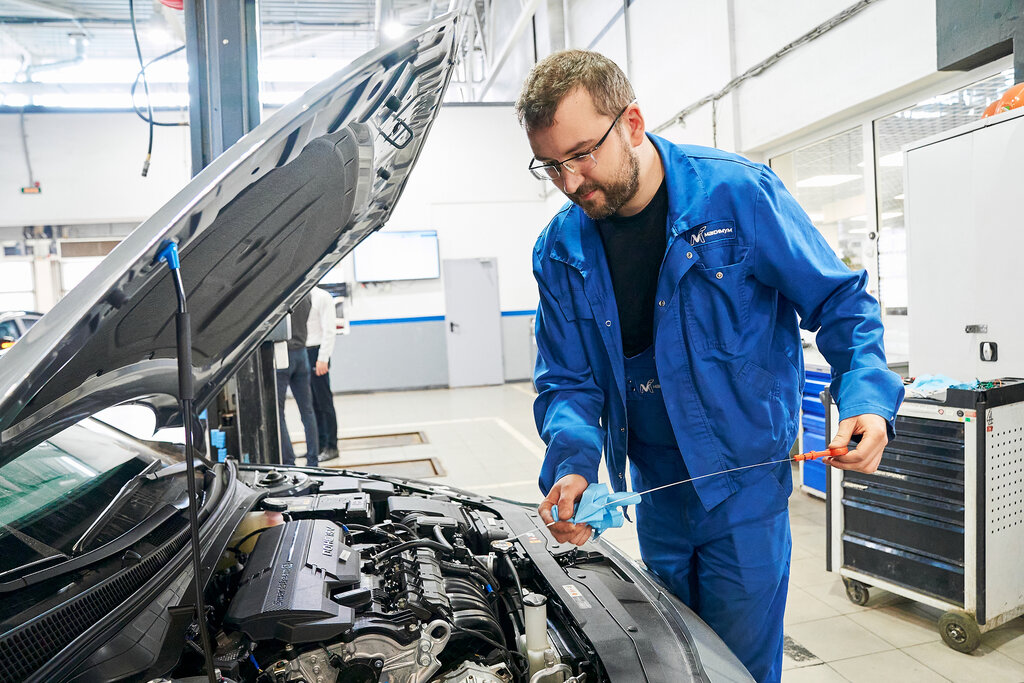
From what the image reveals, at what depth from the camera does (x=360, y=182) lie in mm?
1305

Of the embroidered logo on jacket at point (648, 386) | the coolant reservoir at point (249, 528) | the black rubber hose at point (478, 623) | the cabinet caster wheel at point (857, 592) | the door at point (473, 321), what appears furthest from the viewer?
the door at point (473, 321)

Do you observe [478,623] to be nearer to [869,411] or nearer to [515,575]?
[515,575]

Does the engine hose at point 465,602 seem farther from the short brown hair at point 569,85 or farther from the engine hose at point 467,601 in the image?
the short brown hair at point 569,85

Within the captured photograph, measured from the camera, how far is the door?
943 cm

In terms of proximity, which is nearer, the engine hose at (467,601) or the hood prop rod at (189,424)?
the hood prop rod at (189,424)

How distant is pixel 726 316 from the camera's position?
1.42m

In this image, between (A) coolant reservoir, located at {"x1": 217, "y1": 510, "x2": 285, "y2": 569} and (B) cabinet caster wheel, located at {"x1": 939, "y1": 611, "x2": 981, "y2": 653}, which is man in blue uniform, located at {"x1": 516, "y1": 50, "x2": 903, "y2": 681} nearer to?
(A) coolant reservoir, located at {"x1": 217, "y1": 510, "x2": 285, "y2": 569}

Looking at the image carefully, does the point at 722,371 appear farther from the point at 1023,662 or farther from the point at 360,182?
the point at 1023,662

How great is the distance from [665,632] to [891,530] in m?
1.87

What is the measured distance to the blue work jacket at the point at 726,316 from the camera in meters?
1.37

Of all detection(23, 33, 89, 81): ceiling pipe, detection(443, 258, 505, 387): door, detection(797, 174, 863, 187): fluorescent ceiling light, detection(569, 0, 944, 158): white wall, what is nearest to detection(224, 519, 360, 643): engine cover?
detection(569, 0, 944, 158): white wall

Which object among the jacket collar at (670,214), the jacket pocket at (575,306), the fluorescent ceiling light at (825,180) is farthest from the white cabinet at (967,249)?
the jacket pocket at (575,306)

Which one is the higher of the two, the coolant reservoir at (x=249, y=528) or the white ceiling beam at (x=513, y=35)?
the white ceiling beam at (x=513, y=35)

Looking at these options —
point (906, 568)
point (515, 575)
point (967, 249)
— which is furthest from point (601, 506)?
point (967, 249)
